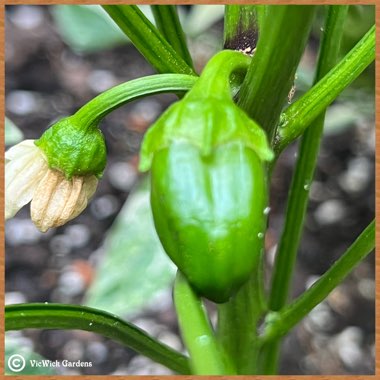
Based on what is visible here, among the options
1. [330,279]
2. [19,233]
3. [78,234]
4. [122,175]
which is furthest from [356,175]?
[330,279]

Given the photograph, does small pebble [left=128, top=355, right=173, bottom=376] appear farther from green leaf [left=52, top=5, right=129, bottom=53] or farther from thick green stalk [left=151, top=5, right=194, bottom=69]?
thick green stalk [left=151, top=5, right=194, bottom=69]

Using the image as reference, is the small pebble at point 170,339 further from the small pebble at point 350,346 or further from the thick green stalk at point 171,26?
the thick green stalk at point 171,26

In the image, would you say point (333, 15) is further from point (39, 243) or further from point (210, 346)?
point (39, 243)

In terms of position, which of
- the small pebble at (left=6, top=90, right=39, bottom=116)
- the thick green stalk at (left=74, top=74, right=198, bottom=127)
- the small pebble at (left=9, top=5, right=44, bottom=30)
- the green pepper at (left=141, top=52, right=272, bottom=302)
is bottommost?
the green pepper at (left=141, top=52, right=272, bottom=302)

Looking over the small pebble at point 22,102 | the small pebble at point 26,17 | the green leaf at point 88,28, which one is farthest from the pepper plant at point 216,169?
the small pebble at point 26,17

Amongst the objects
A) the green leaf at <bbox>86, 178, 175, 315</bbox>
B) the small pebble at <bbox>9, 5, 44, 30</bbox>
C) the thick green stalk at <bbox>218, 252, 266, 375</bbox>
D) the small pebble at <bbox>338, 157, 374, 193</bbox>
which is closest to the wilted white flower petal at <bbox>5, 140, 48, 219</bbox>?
the thick green stalk at <bbox>218, 252, 266, 375</bbox>

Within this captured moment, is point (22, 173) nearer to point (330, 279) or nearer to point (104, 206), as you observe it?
point (330, 279)

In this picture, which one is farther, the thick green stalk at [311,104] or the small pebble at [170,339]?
the small pebble at [170,339]
